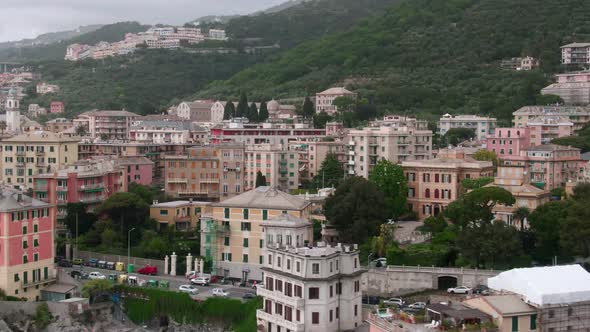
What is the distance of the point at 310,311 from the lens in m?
44.9

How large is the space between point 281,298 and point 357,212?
12245 millimetres

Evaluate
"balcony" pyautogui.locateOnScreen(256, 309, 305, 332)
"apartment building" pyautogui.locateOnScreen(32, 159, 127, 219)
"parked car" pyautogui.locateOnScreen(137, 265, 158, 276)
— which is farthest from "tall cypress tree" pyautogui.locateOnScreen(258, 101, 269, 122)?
"balcony" pyautogui.locateOnScreen(256, 309, 305, 332)

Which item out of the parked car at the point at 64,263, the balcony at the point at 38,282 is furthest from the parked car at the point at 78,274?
the parked car at the point at 64,263

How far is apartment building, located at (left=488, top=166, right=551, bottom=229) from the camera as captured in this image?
186 ft

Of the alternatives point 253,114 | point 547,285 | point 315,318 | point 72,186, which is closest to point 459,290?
point 315,318

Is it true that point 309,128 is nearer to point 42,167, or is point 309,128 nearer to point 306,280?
point 42,167

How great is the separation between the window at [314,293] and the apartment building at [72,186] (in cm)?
2446

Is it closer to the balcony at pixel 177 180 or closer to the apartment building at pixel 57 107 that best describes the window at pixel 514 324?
the balcony at pixel 177 180

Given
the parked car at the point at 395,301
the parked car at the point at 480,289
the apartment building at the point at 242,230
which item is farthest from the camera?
the apartment building at the point at 242,230

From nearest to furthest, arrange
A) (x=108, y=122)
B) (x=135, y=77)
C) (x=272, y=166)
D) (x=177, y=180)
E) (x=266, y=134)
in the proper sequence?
(x=177, y=180)
(x=272, y=166)
(x=266, y=134)
(x=108, y=122)
(x=135, y=77)

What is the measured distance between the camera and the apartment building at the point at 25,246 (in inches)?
2068

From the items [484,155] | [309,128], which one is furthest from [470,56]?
[484,155]

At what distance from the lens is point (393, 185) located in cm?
6250

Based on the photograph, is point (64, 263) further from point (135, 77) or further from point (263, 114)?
point (135, 77)
